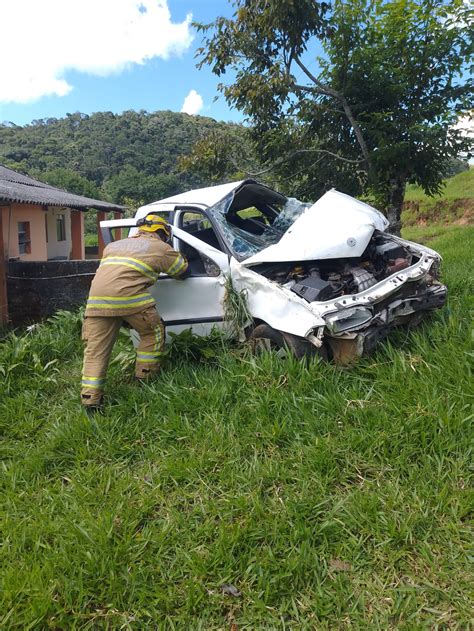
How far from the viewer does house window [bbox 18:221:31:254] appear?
15.7 meters

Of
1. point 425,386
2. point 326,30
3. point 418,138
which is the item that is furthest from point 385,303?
point 326,30

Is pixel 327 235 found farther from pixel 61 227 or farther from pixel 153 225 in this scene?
pixel 61 227

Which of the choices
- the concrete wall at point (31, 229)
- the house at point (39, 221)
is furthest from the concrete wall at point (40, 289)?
the concrete wall at point (31, 229)

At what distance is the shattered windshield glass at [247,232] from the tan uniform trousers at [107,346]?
104 centimetres

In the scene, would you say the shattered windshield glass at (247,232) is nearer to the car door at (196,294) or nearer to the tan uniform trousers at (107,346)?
the car door at (196,294)

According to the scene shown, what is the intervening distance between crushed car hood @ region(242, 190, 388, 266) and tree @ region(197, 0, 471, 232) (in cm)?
212

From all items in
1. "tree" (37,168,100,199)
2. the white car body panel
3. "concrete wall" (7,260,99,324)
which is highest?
"tree" (37,168,100,199)

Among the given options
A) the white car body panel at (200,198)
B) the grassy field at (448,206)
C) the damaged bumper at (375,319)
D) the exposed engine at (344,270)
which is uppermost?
the grassy field at (448,206)

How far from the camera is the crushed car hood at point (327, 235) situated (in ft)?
12.5

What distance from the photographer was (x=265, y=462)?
2.90 m

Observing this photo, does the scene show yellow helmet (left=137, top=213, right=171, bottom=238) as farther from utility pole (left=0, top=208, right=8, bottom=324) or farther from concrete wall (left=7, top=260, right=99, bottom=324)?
utility pole (left=0, top=208, right=8, bottom=324)

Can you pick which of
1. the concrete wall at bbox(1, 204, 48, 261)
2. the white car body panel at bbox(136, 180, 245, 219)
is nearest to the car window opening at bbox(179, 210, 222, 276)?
the white car body panel at bbox(136, 180, 245, 219)

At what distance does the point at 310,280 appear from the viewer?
3762mm

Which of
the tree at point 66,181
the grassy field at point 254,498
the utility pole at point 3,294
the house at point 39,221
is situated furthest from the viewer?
the tree at point 66,181
